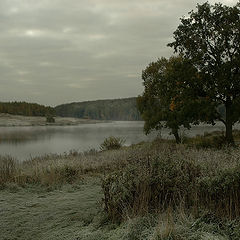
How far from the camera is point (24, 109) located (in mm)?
150625

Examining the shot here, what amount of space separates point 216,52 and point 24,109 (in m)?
140

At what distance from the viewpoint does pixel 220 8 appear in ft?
68.8

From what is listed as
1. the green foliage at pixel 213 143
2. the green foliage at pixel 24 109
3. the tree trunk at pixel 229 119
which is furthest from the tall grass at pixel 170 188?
the green foliage at pixel 24 109

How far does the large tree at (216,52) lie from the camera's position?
67.1 feet

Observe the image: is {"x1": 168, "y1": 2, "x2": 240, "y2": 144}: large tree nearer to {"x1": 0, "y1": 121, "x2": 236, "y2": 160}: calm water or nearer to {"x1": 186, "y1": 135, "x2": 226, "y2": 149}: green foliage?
{"x1": 186, "y1": 135, "x2": 226, "y2": 149}: green foliage

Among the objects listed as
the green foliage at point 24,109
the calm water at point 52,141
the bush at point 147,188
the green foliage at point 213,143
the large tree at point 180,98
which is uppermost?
the green foliage at point 24,109

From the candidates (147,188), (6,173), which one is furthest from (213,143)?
(147,188)

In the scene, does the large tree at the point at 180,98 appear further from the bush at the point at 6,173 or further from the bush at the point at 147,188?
the bush at the point at 147,188

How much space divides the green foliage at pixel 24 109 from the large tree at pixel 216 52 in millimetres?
129351

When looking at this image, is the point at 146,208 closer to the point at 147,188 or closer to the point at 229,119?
the point at 147,188

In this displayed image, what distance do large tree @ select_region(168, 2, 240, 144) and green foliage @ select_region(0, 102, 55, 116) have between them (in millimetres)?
129351

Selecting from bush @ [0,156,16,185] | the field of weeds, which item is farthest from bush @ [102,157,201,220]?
bush @ [0,156,16,185]

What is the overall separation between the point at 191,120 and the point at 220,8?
8024 millimetres

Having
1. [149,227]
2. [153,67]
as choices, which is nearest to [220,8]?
[153,67]
